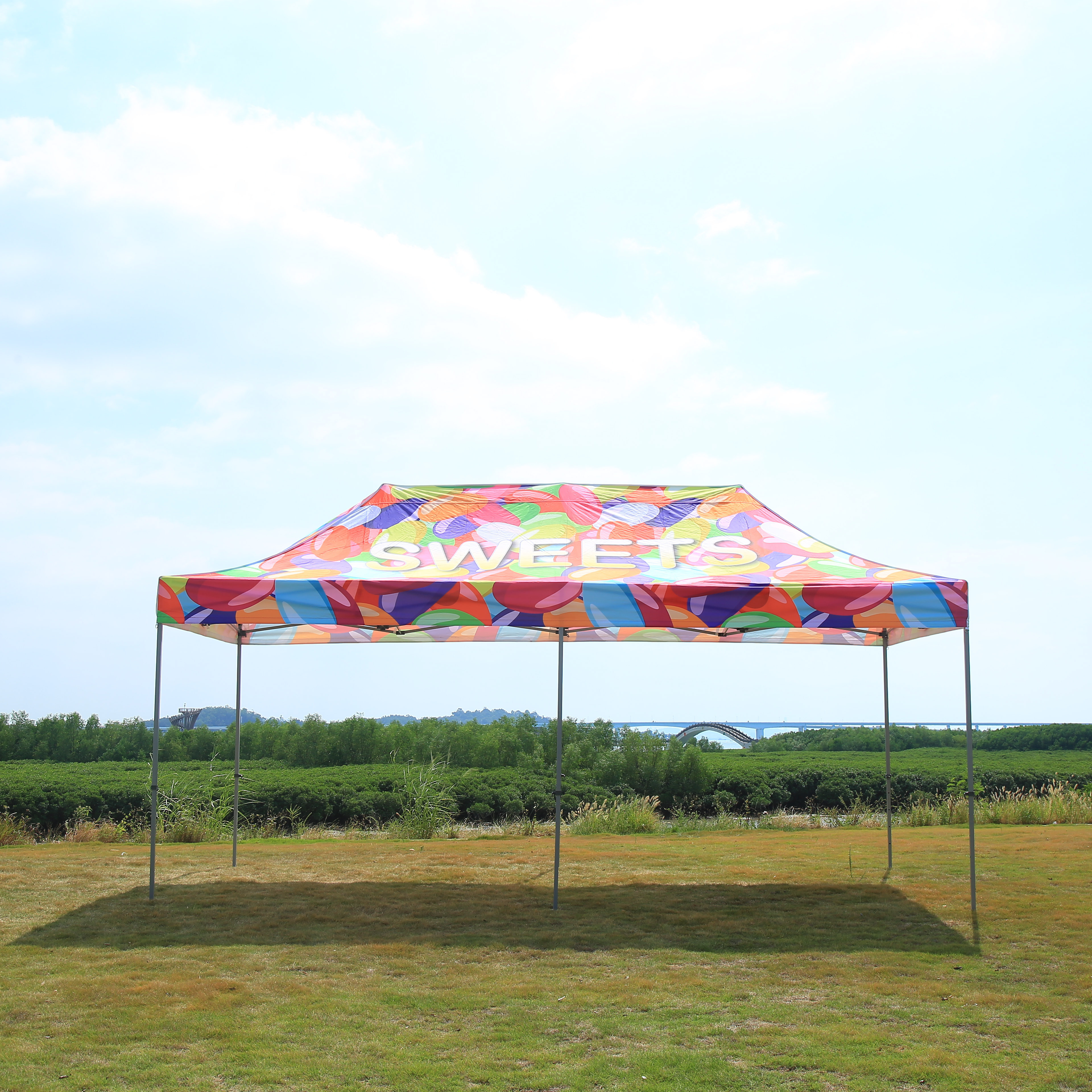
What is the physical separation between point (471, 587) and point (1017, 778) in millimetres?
16631

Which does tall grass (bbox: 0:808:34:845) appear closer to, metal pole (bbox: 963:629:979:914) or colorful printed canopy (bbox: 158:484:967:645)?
colorful printed canopy (bbox: 158:484:967:645)

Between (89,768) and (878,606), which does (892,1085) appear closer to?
(878,606)

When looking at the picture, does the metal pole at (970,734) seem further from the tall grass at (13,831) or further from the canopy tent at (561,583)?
the tall grass at (13,831)

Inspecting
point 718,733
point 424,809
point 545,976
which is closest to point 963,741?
point 718,733

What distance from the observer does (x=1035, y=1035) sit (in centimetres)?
419

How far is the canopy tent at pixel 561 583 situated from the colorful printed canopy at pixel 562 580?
0.01m

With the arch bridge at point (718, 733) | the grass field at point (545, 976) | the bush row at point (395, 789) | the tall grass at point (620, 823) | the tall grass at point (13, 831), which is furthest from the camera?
the arch bridge at point (718, 733)

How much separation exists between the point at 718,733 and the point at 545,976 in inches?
1017

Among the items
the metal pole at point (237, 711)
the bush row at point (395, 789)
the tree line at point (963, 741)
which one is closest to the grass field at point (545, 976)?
the metal pole at point (237, 711)

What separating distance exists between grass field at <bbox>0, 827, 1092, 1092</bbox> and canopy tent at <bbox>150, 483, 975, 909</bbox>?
0.65 meters

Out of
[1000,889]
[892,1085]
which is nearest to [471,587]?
[892,1085]

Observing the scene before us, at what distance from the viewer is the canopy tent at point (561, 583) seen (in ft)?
21.2

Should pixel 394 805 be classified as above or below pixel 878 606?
below

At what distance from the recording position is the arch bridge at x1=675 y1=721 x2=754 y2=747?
74.2ft
